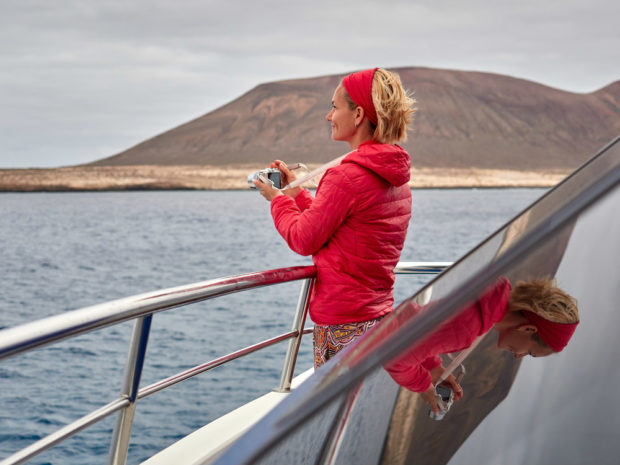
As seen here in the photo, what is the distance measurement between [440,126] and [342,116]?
96.6 metres

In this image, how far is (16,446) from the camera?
1202 centimetres

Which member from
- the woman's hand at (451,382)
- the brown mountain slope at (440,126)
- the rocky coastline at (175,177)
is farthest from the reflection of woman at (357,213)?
the brown mountain slope at (440,126)

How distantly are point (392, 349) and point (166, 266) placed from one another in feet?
112

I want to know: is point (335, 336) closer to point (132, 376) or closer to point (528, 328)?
point (132, 376)

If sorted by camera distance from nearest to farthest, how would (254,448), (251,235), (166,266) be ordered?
1. (254,448)
2. (166,266)
3. (251,235)

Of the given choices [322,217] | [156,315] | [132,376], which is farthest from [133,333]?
[156,315]

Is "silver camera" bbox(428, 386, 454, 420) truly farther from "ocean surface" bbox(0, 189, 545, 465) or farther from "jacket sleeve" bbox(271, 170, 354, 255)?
"jacket sleeve" bbox(271, 170, 354, 255)

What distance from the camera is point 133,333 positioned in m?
1.19

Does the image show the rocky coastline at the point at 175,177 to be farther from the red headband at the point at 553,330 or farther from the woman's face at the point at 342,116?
the red headband at the point at 553,330

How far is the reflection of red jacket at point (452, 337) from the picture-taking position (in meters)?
0.41

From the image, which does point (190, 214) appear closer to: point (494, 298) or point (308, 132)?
point (308, 132)

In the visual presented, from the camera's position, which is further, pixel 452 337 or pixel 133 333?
pixel 133 333

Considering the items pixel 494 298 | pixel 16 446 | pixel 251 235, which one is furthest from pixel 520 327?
pixel 251 235

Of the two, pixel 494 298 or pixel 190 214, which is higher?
pixel 494 298
